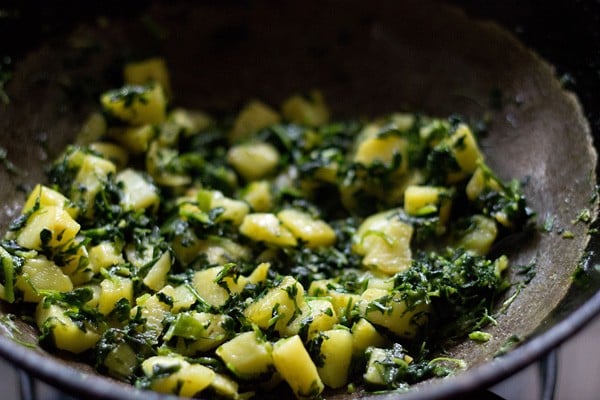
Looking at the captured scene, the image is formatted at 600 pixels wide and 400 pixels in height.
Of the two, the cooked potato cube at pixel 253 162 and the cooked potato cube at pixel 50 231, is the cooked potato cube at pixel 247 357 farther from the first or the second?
the cooked potato cube at pixel 253 162

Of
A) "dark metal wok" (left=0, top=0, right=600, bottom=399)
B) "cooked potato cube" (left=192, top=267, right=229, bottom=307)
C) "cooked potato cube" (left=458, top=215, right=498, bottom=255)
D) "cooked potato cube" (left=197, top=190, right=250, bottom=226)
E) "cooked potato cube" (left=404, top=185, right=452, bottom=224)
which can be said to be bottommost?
"cooked potato cube" (left=192, top=267, right=229, bottom=307)

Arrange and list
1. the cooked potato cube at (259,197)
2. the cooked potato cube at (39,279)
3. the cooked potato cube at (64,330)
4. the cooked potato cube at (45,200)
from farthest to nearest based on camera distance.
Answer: the cooked potato cube at (259,197)
the cooked potato cube at (45,200)
the cooked potato cube at (39,279)
the cooked potato cube at (64,330)

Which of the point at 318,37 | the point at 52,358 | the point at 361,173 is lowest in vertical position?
the point at 52,358

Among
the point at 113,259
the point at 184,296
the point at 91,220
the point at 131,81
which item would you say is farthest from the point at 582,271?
the point at 131,81

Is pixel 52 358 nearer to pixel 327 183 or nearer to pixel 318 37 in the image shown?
pixel 327 183

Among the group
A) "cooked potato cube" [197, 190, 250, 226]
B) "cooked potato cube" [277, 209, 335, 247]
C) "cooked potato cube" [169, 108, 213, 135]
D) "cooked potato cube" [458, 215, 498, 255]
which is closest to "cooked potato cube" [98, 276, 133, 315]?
"cooked potato cube" [197, 190, 250, 226]

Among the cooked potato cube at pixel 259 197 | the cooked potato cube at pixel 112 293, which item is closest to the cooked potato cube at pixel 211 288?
the cooked potato cube at pixel 112 293

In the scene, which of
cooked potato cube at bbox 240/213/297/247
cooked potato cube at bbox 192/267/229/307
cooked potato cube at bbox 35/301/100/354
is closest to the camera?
cooked potato cube at bbox 35/301/100/354

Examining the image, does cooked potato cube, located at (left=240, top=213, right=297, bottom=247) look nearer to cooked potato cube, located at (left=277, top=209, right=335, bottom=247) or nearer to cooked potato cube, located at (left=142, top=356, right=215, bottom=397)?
cooked potato cube, located at (left=277, top=209, right=335, bottom=247)

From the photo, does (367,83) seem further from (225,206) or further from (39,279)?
(39,279)
